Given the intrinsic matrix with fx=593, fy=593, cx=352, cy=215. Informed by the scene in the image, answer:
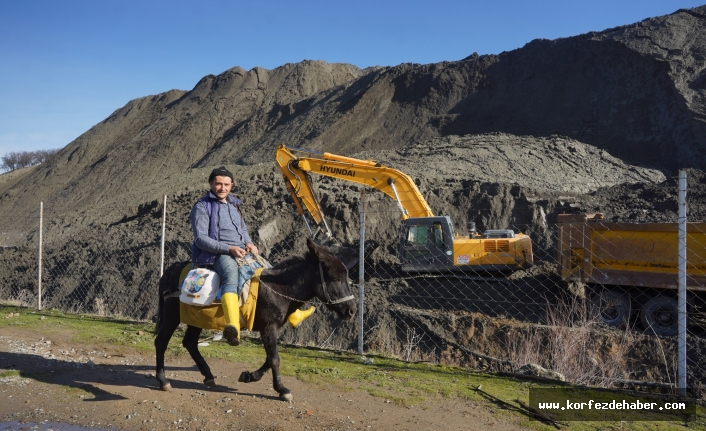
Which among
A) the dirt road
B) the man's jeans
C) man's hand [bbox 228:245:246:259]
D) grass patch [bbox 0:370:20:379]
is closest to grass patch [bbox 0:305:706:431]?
grass patch [bbox 0:370:20:379]

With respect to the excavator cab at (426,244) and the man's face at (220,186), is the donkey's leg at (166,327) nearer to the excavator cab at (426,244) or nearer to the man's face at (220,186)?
the man's face at (220,186)

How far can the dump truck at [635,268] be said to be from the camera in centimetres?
1170

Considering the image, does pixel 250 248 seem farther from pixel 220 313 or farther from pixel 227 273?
pixel 220 313

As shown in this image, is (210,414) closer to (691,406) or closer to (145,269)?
(691,406)

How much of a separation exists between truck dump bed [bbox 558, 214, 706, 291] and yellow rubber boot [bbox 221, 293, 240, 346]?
8.67m

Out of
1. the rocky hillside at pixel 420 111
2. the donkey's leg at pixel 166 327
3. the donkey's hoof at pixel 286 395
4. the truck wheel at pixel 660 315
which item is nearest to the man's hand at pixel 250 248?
the donkey's leg at pixel 166 327

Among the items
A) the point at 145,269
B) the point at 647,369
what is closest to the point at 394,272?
the point at 145,269

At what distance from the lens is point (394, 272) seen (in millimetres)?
17484

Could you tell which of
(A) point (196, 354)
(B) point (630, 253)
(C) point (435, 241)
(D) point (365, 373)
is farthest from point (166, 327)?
(C) point (435, 241)

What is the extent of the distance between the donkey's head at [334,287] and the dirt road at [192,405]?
902 mm

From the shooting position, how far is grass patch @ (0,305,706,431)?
5.72m

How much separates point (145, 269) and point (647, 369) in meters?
12.9

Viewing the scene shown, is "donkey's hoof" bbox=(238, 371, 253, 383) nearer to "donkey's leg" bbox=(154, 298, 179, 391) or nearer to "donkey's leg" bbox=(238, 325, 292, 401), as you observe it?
"donkey's leg" bbox=(238, 325, 292, 401)

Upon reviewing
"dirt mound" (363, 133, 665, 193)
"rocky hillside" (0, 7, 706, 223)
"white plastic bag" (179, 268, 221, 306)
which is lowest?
"white plastic bag" (179, 268, 221, 306)
